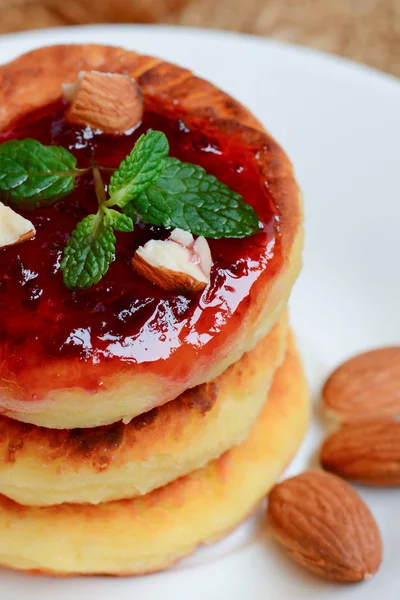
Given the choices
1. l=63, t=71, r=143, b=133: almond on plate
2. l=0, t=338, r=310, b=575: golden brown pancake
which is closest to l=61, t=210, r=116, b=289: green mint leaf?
l=63, t=71, r=143, b=133: almond on plate

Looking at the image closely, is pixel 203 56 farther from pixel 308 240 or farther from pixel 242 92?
pixel 308 240

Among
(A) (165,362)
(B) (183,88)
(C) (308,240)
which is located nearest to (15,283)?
(A) (165,362)

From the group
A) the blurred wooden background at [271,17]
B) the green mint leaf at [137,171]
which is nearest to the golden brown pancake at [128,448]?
the green mint leaf at [137,171]

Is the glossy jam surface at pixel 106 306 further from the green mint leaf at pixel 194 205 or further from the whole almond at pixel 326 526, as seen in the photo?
the whole almond at pixel 326 526

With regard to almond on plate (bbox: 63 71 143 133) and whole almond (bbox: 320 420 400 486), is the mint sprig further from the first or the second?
whole almond (bbox: 320 420 400 486)

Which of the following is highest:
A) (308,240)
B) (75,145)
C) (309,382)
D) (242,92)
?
(75,145)

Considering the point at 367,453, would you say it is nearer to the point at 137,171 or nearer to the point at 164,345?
the point at 164,345
